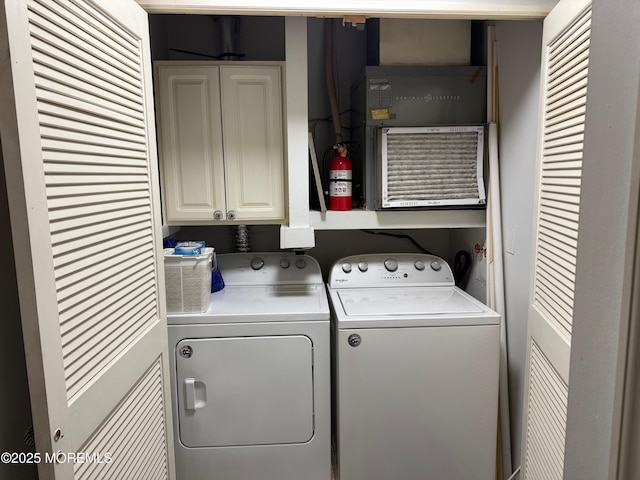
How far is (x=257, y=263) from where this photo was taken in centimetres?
229

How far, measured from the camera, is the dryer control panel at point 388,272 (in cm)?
228

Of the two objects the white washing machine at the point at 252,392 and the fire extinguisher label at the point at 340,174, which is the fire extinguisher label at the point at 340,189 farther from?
the white washing machine at the point at 252,392

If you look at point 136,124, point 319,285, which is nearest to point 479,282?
point 319,285

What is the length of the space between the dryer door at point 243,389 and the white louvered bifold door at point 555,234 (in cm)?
90

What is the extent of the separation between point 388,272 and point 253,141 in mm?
1007

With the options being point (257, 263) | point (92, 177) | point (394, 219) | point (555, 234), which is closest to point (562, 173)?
point (555, 234)

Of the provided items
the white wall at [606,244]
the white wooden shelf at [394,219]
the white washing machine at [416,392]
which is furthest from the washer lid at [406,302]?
the white wall at [606,244]

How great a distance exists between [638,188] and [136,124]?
1305mm

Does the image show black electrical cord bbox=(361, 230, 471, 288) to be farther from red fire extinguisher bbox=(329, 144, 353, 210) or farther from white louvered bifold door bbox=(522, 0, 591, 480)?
white louvered bifold door bbox=(522, 0, 591, 480)

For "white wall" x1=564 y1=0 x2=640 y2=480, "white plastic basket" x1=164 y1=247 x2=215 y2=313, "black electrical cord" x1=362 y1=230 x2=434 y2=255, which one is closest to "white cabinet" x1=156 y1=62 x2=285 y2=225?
"white plastic basket" x1=164 y1=247 x2=215 y2=313

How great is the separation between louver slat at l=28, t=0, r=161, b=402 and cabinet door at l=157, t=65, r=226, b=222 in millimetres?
641

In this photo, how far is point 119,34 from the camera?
1.21 metres

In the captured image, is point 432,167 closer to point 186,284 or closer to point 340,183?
point 340,183

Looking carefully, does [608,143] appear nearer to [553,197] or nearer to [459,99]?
[553,197]
